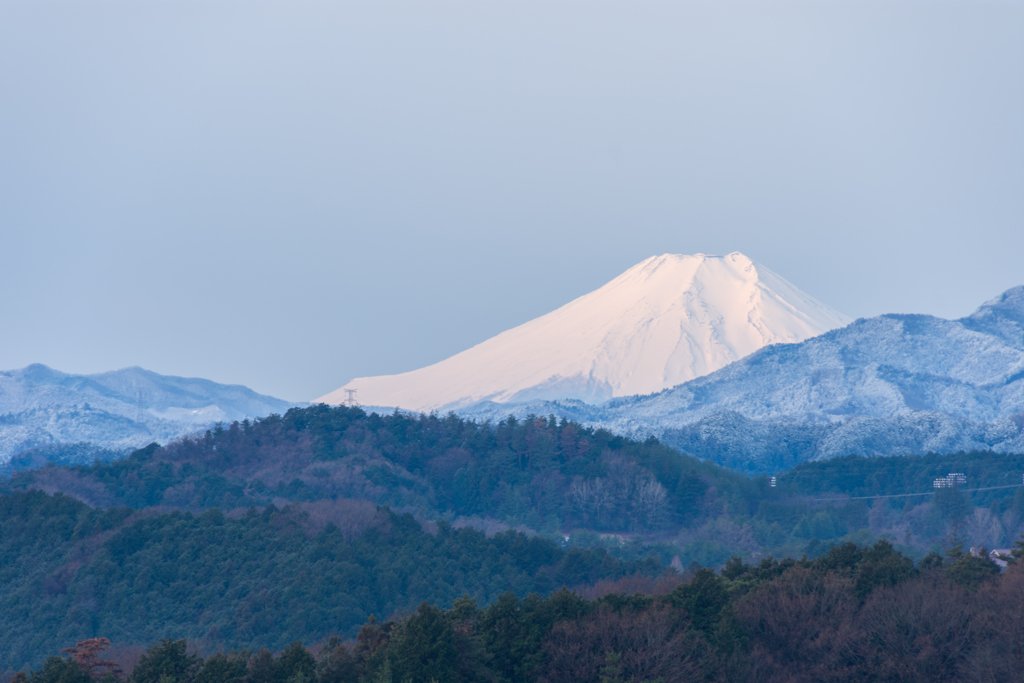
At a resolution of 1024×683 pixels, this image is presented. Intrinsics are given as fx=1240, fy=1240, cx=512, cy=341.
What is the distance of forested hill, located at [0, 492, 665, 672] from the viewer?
6875cm

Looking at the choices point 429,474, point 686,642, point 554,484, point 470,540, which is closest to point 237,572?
point 470,540

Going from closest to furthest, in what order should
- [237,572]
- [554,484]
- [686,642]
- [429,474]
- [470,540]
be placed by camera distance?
[686,642]
[237,572]
[470,540]
[554,484]
[429,474]

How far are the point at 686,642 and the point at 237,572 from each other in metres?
45.0

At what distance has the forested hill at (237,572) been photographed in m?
68.8

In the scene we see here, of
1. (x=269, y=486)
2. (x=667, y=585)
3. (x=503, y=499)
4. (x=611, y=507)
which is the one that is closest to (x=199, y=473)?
(x=269, y=486)

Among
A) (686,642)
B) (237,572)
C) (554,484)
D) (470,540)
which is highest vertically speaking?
(554,484)

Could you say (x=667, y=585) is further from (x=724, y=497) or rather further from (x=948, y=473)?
(x=948, y=473)

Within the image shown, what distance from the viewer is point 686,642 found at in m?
37.7

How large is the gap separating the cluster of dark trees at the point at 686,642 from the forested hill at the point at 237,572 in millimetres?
28234

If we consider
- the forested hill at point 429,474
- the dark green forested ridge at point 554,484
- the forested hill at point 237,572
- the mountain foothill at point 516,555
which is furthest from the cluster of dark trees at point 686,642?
the forested hill at point 429,474

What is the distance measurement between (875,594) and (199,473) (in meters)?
82.5

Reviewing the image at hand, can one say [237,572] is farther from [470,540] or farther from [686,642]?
[686,642]

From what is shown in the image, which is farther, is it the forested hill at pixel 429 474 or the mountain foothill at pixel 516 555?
the forested hill at pixel 429 474

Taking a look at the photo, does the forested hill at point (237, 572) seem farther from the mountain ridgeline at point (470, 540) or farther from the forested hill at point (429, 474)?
the forested hill at point (429, 474)
